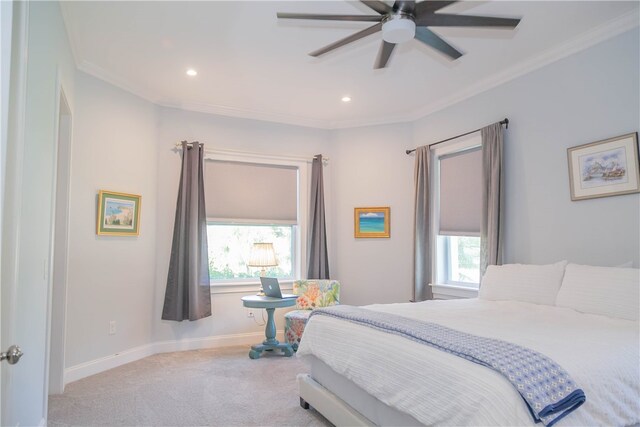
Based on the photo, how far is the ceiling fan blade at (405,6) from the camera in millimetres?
2176

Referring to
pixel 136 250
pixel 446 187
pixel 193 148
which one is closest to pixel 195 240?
pixel 136 250

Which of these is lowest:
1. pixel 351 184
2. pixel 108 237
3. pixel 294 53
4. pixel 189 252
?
pixel 189 252

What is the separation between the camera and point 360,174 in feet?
17.6

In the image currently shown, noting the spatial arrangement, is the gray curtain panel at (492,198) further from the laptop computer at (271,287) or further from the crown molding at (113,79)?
the crown molding at (113,79)

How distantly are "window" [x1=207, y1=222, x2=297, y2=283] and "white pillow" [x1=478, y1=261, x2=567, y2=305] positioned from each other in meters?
2.57

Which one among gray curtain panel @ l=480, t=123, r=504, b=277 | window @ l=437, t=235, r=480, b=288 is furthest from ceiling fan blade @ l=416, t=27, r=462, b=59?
window @ l=437, t=235, r=480, b=288

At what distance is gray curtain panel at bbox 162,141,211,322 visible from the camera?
445 centimetres

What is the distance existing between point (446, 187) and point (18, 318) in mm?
3983

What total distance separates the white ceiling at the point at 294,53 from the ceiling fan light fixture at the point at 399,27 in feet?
2.27

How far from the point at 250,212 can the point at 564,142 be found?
335 cm

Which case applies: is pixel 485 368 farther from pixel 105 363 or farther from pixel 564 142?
pixel 105 363

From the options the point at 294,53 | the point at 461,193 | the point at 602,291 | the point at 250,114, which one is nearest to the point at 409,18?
the point at 294,53

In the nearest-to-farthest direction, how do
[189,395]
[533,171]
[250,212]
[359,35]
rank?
[359,35] < [189,395] < [533,171] < [250,212]

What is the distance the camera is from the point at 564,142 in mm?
3418
